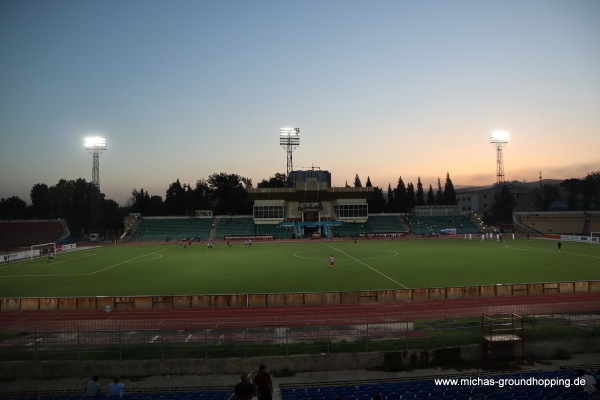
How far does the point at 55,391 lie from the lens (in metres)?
12.2

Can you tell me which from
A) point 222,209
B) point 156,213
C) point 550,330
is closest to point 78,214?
point 156,213

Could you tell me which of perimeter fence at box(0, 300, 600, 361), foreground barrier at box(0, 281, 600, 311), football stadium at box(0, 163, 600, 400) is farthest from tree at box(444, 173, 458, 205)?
perimeter fence at box(0, 300, 600, 361)

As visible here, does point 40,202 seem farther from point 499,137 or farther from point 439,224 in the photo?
point 499,137

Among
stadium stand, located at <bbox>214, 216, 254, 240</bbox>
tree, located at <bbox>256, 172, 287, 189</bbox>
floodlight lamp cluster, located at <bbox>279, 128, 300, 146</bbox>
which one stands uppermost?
floodlight lamp cluster, located at <bbox>279, 128, 300, 146</bbox>

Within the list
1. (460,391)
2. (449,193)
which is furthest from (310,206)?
(460,391)

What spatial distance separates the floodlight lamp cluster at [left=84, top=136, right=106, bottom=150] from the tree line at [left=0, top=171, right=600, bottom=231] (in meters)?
34.2

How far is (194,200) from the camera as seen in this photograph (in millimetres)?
116312

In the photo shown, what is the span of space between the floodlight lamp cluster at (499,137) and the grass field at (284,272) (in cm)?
4418

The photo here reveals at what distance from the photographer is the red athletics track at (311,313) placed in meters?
17.8

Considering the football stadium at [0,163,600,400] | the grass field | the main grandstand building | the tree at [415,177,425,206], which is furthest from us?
the tree at [415,177,425,206]

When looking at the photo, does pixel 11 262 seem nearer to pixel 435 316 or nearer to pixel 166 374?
pixel 166 374

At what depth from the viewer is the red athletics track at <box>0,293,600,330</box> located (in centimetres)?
1780

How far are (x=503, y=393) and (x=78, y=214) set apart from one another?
410ft

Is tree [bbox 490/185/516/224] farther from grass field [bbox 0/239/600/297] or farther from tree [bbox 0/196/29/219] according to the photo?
tree [bbox 0/196/29/219]
